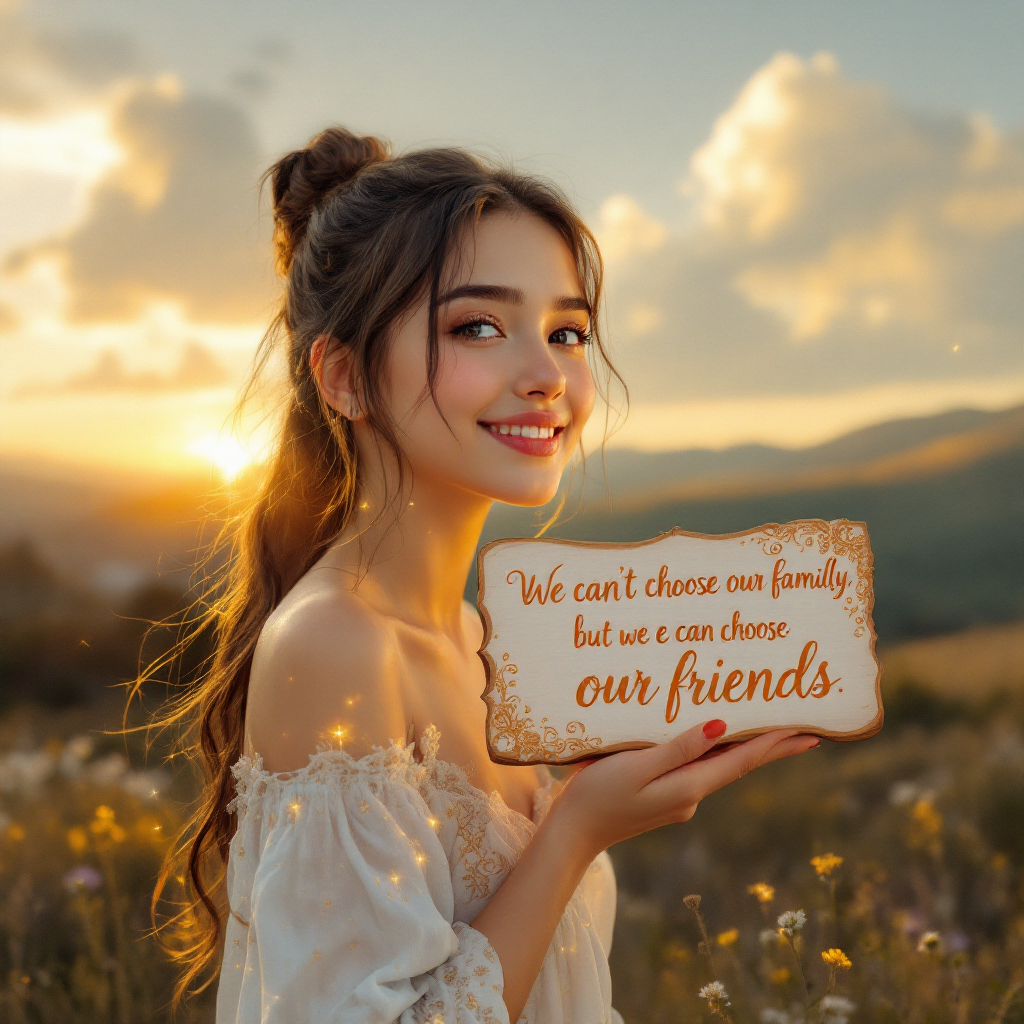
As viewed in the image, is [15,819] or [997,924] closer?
[997,924]

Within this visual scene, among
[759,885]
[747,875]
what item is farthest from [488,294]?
[747,875]

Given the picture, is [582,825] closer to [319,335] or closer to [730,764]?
[730,764]

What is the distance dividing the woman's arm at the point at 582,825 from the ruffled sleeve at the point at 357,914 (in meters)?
0.05

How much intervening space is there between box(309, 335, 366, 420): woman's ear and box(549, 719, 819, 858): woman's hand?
0.77 m

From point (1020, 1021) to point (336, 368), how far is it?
241 cm

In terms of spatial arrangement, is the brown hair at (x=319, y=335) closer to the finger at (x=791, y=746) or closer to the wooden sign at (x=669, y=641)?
the wooden sign at (x=669, y=641)

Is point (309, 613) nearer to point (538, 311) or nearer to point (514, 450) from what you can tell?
point (514, 450)

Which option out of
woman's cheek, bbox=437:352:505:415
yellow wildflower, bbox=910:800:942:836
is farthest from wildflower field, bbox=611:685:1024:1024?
woman's cheek, bbox=437:352:505:415

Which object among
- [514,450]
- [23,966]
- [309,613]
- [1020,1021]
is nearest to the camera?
[309,613]

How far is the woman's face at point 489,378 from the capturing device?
1593 millimetres

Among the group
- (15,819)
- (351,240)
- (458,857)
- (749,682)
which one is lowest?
(15,819)

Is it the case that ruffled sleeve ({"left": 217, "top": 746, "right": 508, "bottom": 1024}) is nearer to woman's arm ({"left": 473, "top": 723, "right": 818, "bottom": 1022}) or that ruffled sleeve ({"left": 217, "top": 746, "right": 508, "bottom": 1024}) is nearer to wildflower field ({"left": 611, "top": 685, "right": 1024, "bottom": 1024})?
woman's arm ({"left": 473, "top": 723, "right": 818, "bottom": 1022})

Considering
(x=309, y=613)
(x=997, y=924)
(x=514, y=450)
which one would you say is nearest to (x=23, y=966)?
(x=309, y=613)

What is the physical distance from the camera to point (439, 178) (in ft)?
5.72
